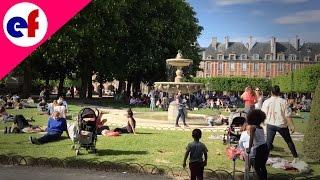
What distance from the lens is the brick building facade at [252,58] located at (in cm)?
11588

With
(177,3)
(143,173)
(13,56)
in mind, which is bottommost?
(143,173)

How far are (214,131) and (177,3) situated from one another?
33.6 m

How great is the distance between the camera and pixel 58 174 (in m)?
11.7

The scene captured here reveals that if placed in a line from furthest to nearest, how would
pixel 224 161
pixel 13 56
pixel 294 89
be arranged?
pixel 294 89, pixel 13 56, pixel 224 161

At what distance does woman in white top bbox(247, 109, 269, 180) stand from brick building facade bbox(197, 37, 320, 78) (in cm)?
10546

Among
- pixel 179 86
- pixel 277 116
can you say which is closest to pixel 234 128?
pixel 277 116

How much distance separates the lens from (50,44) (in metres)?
38.5

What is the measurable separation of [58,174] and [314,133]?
7.10 metres

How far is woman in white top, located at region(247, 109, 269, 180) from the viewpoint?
9680 mm

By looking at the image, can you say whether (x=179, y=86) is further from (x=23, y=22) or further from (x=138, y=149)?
(x=138, y=149)

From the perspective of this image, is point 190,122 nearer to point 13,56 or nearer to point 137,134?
point 137,134

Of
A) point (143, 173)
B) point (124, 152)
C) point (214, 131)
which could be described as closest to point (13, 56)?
point (214, 131)

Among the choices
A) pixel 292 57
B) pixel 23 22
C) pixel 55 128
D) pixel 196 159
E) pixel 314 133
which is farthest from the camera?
pixel 292 57

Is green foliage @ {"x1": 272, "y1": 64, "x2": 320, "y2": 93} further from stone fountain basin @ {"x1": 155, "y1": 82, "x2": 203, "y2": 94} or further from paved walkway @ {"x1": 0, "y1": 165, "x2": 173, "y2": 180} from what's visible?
paved walkway @ {"x1": 0, "y1": 165, "x2": 173, "y2": 180}
